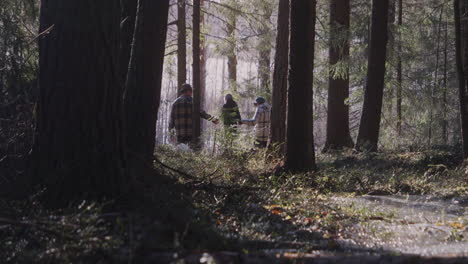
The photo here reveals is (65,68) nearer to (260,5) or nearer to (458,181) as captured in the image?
(458,181)

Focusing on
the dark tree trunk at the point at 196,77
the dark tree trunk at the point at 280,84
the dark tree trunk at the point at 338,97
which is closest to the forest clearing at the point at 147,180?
the dark tree trunk at the point at 280,84

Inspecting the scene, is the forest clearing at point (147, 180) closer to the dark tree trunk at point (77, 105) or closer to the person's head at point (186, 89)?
the dark tree trunk at point (77, 105)

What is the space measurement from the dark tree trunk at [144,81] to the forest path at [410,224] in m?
2.59

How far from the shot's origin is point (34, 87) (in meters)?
5.72

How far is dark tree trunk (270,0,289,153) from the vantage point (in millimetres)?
10148

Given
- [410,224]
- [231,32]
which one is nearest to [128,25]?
[410,224]

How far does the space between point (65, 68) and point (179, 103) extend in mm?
8165

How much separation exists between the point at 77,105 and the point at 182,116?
8.24m

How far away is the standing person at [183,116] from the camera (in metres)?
12.0

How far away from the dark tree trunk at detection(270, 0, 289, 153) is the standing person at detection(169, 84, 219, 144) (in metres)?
2.27

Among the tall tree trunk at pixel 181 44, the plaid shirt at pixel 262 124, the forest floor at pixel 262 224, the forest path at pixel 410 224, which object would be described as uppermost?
the tall tree trunk at pixel 181 44

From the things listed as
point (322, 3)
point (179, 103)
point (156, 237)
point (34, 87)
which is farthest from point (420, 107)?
point (156, 237)

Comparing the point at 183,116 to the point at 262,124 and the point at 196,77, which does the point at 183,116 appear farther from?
the point at 196,77

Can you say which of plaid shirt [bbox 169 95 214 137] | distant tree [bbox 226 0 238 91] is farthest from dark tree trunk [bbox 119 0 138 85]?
distant tree [bbox 226 0 238 91]
